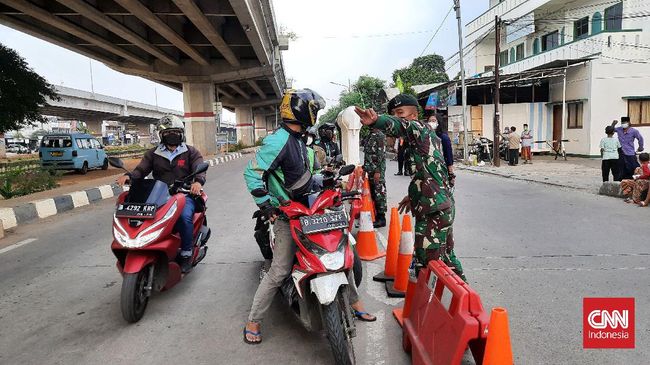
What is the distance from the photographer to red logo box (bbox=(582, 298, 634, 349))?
2992 millimetres

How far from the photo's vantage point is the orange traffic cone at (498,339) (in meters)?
2.13

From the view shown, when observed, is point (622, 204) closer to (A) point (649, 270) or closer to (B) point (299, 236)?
(A) point (649, 270)

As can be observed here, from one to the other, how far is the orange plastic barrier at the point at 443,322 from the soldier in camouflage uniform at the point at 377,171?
12.4ft

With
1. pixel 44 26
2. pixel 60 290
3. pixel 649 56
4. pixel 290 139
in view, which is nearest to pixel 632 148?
pixel 290 139

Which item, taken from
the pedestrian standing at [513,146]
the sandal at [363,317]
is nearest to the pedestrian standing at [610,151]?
the pedestrian standing at [513,146]

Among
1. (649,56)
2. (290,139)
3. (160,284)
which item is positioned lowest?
(160,284)

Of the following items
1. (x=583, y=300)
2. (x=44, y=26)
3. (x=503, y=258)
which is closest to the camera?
(x=583, y=300)

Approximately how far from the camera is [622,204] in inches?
319

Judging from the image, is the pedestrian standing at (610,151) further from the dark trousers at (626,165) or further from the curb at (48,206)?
the curb at (48,206)

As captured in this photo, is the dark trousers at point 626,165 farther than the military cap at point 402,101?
Yes

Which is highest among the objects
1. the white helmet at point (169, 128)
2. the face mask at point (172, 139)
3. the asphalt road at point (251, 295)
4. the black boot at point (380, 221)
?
the white helmet at point (169, 128)

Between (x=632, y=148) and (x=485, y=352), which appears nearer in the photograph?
(x=485, y=352)

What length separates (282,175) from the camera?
3.24 meters

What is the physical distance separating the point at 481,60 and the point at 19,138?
2809 inches
